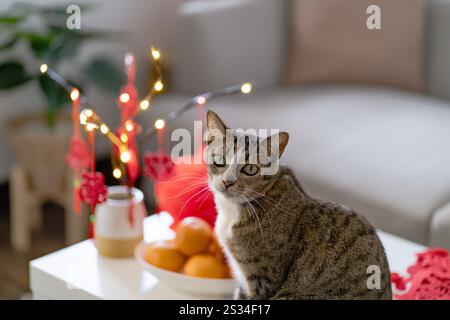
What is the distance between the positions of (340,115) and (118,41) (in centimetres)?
103

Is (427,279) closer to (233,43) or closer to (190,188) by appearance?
(190,188)

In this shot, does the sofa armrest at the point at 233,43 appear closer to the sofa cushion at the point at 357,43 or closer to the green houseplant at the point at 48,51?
the sofa cushion at the point at 357,43

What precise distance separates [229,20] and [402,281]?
1.36 meters

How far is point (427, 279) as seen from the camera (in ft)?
4.20

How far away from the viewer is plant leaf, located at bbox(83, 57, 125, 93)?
2.23 metres

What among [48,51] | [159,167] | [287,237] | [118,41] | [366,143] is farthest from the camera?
[118,41]

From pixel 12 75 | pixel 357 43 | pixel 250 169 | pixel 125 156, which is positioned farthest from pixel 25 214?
pixel 250 169

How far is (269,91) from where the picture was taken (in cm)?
240

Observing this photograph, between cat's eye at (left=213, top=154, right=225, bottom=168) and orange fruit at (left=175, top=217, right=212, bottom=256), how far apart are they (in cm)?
26

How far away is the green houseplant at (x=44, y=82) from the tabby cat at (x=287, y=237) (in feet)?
3.72

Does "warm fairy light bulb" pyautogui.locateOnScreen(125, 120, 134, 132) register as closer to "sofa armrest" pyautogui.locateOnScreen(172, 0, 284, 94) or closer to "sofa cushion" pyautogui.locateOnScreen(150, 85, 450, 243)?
"sofa cushion" pyautogui.locateOnScreen(150, 85, 450, 243)

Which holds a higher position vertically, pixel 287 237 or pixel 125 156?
pixel 125 156
